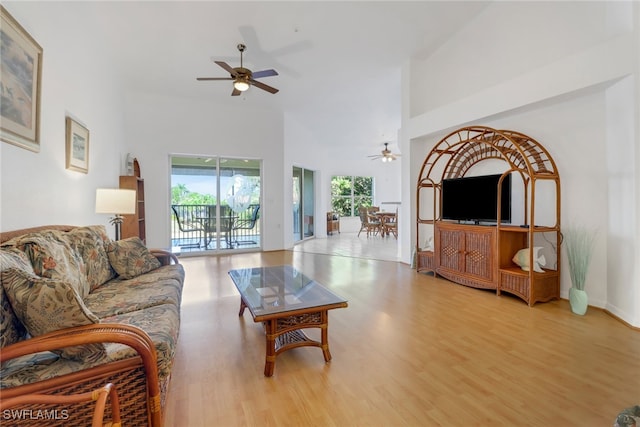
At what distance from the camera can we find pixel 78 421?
119 cm

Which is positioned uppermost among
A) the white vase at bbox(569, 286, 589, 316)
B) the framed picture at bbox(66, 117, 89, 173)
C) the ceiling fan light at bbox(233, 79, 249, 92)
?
the ceiling fan light at bbox(233, 79, 249, 92)

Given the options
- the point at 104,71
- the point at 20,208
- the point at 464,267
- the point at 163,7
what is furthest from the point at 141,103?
the point at 464,267

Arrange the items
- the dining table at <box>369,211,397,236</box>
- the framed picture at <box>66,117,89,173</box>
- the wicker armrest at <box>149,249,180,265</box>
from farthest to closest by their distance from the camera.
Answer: the dining table at <box>369,211,397,236</box> → the wicker armrest at <box>149,249,180,265</box> → the framed picture at <box>66,117,89,173</box>

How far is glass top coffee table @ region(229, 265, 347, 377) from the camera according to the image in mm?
1935

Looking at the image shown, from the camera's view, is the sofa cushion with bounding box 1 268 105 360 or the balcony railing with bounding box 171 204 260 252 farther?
the balcony railing with bounding box 171 204 260 252

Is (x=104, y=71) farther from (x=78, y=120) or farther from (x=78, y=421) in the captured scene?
(x=78, y=421)

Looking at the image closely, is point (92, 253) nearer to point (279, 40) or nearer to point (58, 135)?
point (58, 135)

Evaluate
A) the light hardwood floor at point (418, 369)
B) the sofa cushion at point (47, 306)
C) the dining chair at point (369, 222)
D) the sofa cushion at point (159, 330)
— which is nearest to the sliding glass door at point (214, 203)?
the light hardwood floor at point (418, 369)

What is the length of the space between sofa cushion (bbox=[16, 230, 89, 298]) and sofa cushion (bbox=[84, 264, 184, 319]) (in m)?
0.14

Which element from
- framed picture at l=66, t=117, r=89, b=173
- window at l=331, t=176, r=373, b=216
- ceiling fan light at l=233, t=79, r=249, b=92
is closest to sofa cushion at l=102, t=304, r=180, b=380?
framed picture at l=66, t=117, r=89, b=173

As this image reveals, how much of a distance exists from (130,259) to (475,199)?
411 cm

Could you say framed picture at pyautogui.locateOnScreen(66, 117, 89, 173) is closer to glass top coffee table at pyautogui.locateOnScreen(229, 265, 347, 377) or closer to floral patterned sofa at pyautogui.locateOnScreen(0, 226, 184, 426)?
floral patterned sofa at pyautogui.locateOnScreen(0, 226, 184, 426)

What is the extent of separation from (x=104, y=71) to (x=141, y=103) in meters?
1.83

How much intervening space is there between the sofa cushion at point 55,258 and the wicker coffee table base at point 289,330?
1149 mm
